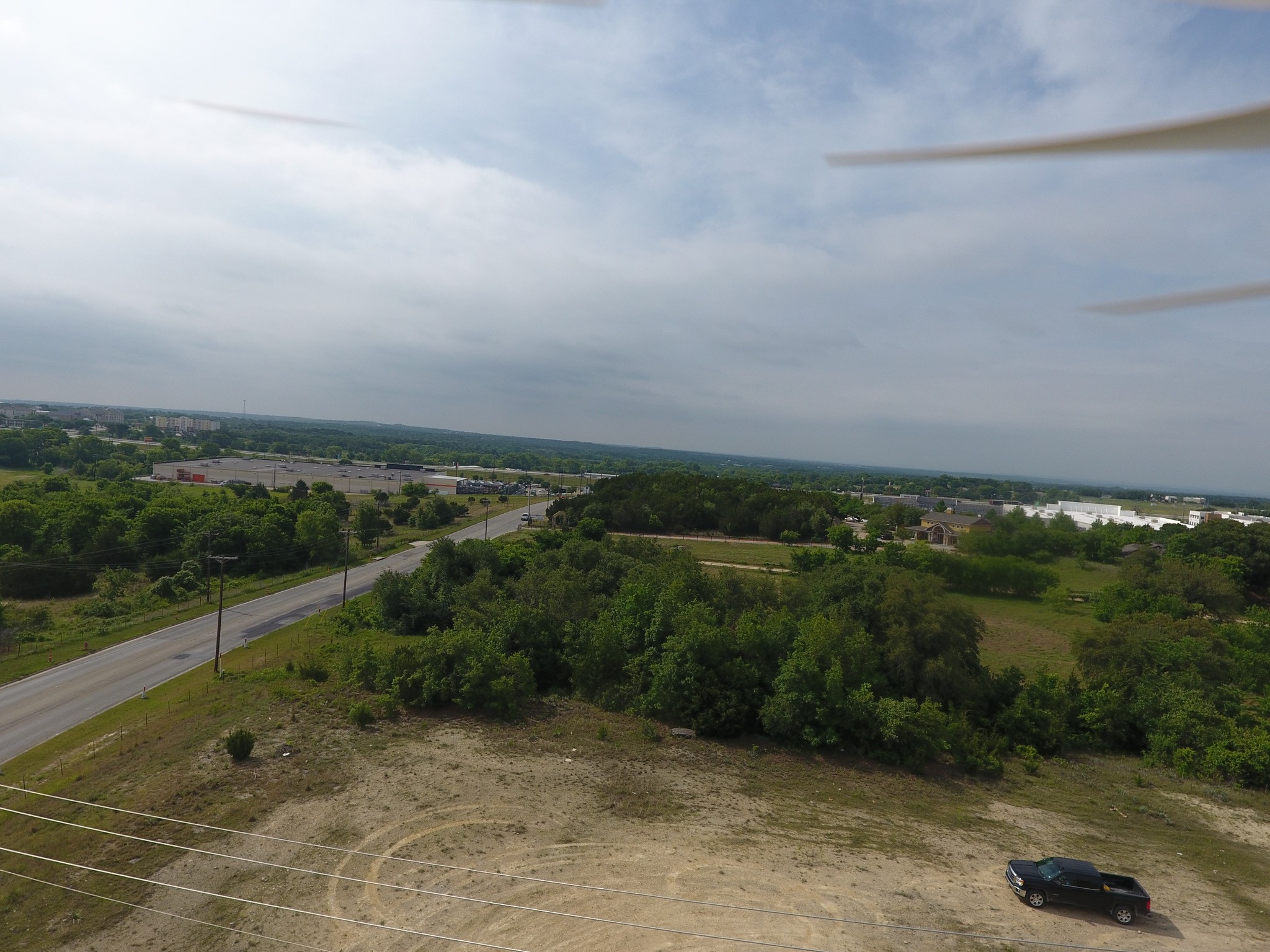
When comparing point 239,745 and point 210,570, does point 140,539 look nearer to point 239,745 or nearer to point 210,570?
point 210,570

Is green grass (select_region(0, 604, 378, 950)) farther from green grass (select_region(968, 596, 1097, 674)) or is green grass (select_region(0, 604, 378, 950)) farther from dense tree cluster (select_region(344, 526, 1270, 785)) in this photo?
green grass (select_region(968, 596, 1097, 674))

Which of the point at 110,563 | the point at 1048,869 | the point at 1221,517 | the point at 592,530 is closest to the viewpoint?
the point at 1048,869

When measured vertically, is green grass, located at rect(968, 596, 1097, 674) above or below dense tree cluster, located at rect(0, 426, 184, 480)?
Answer: below

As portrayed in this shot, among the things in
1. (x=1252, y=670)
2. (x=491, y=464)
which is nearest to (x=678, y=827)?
(x=1252, y=670)

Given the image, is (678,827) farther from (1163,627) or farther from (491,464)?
(491,464)

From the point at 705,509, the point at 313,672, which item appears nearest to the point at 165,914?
the point at 313,672

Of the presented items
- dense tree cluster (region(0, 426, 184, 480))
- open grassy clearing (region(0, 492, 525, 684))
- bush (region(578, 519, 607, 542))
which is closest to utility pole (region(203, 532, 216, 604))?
open grassy clearing (region(0, 492, 525, 684))

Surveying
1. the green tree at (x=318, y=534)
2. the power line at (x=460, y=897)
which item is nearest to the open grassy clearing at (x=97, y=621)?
the green tree at (x=318, y=534)
